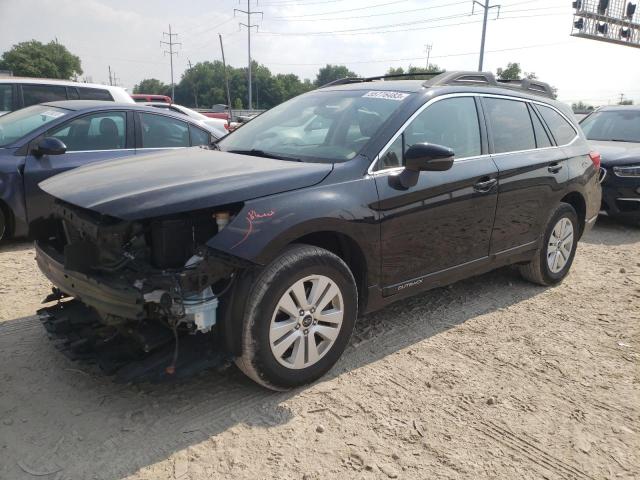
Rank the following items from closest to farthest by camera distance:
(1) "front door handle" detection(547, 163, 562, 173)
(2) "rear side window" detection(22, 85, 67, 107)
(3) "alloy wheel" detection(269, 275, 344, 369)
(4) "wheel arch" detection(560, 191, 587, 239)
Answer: (3) "alloy wheel" detection(269, 275, 344, 369) → (1) "front door handle" detection(547, 163, 562, 173) → (4) "wheel arch" detection(560, 191, 587, 239) → (2) "rear side window" detection(22, 85, 67, 107)

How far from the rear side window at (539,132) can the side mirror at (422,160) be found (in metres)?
1.71

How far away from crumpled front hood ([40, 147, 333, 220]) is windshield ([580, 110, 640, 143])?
755 centimetres

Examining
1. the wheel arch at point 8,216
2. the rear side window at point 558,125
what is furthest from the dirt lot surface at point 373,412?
the rear side window at point 558,125

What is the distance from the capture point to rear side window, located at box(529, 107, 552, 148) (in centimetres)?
446

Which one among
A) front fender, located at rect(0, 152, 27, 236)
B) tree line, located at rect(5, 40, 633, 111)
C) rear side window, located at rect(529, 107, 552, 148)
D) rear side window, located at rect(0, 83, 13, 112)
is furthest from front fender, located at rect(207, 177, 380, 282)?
tree line, located at rect(5, 40, 633, 111)

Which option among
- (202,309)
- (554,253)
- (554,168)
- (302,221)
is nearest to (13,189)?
(202,309)

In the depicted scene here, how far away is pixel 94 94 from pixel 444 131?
21.6ft

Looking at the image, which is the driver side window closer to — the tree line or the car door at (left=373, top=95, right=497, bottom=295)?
the car door at (left=373, top=95, right=497, bottom=295)

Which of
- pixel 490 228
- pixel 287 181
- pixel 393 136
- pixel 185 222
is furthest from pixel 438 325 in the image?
pixel 185 222

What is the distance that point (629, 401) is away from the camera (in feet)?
9.92

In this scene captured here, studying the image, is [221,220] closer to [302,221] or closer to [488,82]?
[302,221]

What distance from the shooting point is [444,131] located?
12.1 ft

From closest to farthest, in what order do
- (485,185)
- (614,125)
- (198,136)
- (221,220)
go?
(221,220), (485,185), (198,136), (614,125)

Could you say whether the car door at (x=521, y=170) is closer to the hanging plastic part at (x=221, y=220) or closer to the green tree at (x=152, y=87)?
the hanging plastic part at (x=221, y=220)
